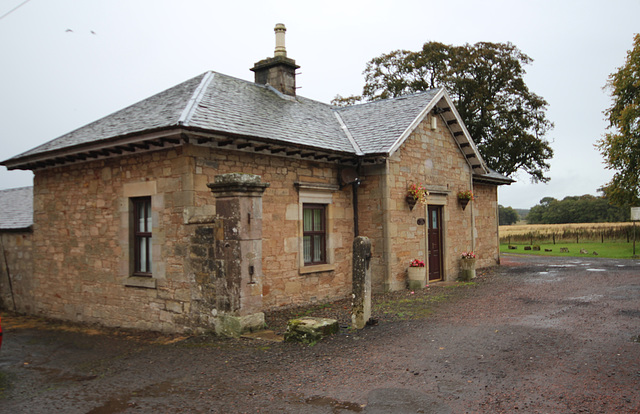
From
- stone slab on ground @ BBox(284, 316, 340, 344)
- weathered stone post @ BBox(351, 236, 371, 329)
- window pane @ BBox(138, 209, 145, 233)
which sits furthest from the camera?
window pane @ BBox(138, 209, 145, 233)

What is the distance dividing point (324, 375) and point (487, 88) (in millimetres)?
27565

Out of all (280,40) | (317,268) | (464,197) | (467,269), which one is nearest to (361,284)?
(317,268)

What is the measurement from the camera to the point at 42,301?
12.2 metres

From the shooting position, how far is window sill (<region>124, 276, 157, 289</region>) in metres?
9.41

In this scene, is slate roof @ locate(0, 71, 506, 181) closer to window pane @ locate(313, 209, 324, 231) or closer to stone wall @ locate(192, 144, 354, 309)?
stone wall @ locate(192, 144, 354, 309)

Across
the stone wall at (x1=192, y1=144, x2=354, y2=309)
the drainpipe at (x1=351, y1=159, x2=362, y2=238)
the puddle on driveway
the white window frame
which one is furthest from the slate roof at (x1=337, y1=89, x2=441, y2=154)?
the puddle on driveway

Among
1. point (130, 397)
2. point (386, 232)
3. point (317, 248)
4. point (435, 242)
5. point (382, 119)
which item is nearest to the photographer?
point (130, 397)

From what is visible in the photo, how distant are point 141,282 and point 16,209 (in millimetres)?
8286

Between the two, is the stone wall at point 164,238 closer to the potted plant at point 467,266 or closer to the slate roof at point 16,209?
the slate roof at point 16,209

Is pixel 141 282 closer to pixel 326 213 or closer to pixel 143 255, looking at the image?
pixel 143 255

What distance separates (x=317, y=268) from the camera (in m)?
11.6

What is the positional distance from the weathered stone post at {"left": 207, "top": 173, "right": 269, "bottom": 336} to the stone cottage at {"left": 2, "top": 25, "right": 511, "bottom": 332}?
26 millimetres

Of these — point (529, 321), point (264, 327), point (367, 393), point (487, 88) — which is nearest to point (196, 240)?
point (264, 327)

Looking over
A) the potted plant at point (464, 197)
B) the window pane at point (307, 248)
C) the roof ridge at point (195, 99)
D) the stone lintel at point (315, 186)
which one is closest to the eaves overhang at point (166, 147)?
the roof ridge at point (195, 99)
